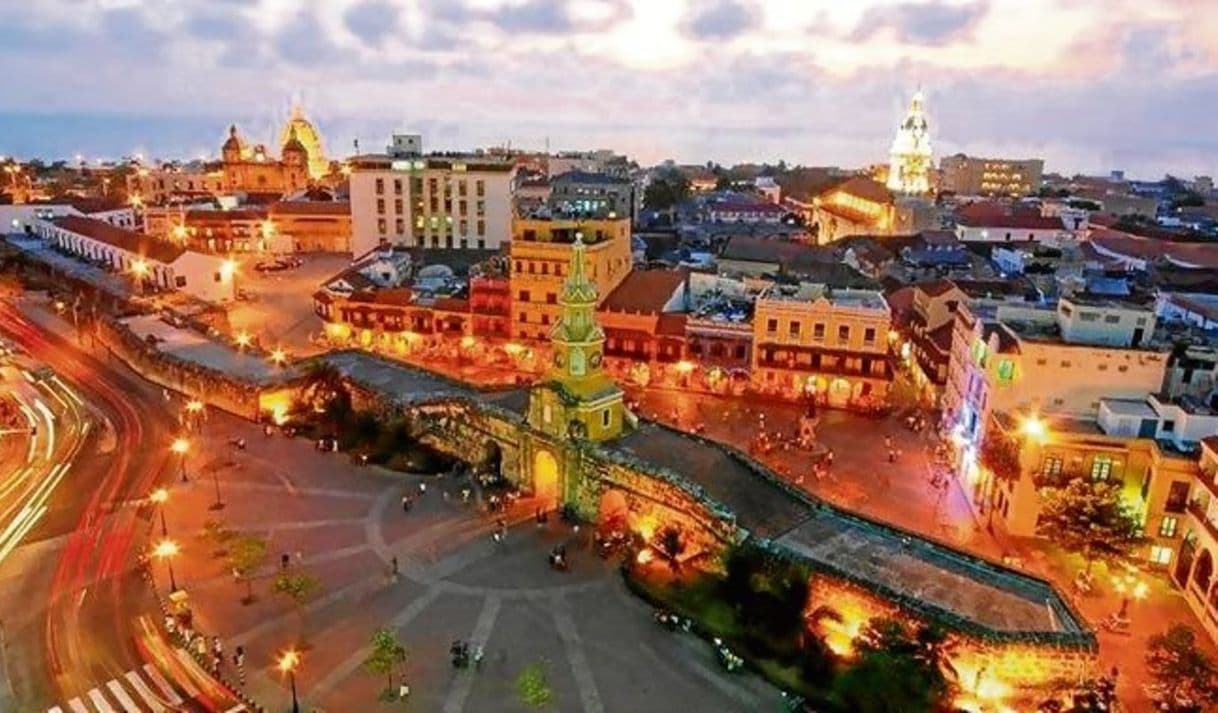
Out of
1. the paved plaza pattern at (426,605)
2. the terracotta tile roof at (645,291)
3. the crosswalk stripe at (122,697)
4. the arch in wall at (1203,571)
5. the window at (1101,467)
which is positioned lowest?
the crosswalk stripe at (122,697)

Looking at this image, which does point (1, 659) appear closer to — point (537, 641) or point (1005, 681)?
point (537, 641)

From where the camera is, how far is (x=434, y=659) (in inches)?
1521

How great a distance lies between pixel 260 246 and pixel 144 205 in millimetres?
30878

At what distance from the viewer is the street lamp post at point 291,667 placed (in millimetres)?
34906

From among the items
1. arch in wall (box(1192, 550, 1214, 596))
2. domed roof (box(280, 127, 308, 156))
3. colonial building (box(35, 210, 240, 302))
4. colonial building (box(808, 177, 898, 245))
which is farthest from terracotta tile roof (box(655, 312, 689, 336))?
domed roof (box(280, 127, 308, 156))

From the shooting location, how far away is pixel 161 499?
50.4m

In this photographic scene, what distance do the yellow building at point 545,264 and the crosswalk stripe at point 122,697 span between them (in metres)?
45.9

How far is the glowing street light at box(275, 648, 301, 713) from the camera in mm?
34934

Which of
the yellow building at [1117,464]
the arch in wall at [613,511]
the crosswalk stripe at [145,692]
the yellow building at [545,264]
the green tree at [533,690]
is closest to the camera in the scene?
the green tree at [533,690]

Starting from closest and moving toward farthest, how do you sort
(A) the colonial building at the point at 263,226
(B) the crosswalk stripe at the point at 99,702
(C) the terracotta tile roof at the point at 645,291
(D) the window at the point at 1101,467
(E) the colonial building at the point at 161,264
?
1. (B) the crosswalk stripe at the point at 99,702
2. (D) the window at the point at 1101,467
3. (C) the terracotta tile roof at the point at 645,291
4. (E) the colonial building at the point at 161,264
5. (A) the colonial building at the point at 263,226

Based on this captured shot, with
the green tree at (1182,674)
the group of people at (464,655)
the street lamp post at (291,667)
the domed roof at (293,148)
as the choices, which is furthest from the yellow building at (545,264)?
the domed roof at (293,148)

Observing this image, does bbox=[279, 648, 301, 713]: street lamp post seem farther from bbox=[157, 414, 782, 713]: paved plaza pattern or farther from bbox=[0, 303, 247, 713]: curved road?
bbox=[0, 303, 247, 713]: curved road

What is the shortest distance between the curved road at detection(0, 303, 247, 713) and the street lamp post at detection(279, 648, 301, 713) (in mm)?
2369

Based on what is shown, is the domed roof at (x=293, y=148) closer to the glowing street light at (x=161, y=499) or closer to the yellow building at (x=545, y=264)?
the yellow building at (x=545, y=264)
